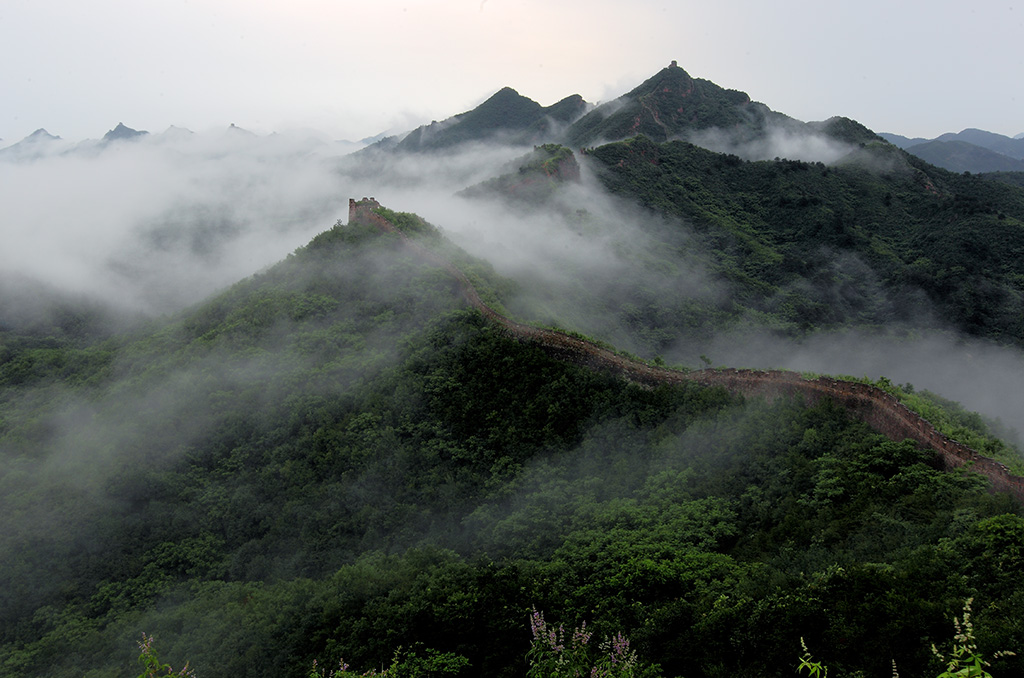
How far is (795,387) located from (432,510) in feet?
29.6

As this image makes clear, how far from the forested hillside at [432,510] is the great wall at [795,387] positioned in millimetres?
283

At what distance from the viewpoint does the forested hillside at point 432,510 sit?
8.36 m

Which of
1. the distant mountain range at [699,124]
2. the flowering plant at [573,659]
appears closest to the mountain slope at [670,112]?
the distant mountain range at [699,124]

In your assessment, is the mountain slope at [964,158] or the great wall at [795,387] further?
the mountain slope at [964,158]

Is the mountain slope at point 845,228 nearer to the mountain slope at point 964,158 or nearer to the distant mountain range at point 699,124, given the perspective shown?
the distant mountain range at point 699,124

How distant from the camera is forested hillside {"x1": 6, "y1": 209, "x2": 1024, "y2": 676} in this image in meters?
8.36

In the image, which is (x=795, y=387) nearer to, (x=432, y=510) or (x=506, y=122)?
(x=432, y=510)

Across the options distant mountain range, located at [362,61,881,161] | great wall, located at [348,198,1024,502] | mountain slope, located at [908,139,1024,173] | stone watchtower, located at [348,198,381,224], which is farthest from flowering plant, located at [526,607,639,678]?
mountain slope, located at [908,139,1024,173]

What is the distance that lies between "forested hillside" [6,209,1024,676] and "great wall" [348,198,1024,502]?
28cm

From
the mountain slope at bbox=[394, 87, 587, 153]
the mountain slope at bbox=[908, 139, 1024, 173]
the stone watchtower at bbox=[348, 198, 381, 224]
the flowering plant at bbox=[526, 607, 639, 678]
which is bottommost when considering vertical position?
the flowering plant at bbox=[526, 607, 639, 678]

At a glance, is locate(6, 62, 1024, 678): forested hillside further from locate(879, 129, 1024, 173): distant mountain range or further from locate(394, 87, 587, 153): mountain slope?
locate(879, 129, 1024, 173): distant mountain range

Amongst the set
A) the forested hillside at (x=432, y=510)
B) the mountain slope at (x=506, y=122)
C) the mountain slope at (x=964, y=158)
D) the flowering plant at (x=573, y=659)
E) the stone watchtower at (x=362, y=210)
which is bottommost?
the forested hillside at (x=432, y=510)

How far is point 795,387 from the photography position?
1356 cm

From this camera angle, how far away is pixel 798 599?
7.86 m
